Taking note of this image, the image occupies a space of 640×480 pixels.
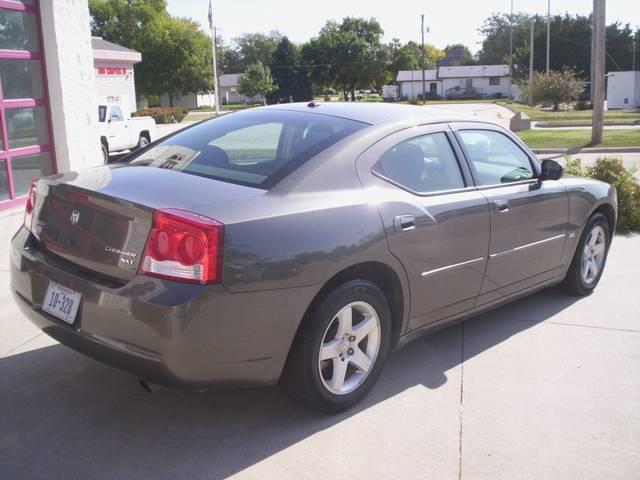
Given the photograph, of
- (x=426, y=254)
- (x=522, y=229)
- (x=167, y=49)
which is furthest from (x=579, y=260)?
(x=167, y=49)

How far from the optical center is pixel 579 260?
5.52 metres

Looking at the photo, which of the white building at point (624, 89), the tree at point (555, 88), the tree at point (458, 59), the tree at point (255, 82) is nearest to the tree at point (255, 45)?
the tree at point (458, 59)

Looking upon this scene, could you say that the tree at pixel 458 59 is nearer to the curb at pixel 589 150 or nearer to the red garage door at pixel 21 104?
the curb at pixel 589 150

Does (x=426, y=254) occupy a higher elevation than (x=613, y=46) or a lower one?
lower

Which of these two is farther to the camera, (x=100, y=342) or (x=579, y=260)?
(x=579, y=260)

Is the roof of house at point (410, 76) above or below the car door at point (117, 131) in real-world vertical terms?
above

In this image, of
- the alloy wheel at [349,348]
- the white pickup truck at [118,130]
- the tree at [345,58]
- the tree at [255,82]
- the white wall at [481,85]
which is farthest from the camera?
the white wall at [481,85]

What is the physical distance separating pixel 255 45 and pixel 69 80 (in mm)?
118509

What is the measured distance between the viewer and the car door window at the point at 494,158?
14.7 ft

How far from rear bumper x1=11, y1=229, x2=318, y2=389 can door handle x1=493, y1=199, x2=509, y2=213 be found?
1.67 meters

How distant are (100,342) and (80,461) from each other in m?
0.57

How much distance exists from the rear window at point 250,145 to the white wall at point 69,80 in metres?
5.11

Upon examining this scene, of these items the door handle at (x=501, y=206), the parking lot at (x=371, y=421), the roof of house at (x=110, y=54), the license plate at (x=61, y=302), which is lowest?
the parking lot at (x=371, y=421)

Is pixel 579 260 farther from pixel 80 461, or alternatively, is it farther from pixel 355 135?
pixel 80 461
